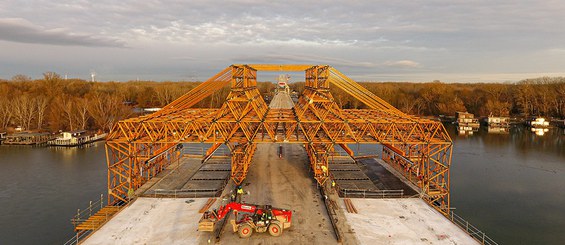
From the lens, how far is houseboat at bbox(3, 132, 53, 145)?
71.1 meters

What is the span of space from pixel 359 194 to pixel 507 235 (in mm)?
13566

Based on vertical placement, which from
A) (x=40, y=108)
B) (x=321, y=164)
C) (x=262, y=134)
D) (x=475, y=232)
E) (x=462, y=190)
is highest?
(x=40, y=108)

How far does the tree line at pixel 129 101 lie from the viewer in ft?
277

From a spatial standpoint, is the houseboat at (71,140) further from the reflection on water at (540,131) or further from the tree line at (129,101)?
the reflection on water at (540,131)

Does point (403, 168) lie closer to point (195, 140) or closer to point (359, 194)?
point (359, 194)

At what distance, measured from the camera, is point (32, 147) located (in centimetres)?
6869

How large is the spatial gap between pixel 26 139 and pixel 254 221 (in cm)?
7277

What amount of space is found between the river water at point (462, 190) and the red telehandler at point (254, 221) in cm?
1633

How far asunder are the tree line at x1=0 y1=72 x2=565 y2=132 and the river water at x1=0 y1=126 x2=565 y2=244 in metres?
18.9

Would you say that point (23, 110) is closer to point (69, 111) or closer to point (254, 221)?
point (69, 111)

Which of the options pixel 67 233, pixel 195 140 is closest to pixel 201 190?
pixel 195 140

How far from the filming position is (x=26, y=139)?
72125 mm

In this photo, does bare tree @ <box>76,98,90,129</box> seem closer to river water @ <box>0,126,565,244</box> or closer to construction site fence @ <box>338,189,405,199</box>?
river water @ <box>0,126,565,244</box>

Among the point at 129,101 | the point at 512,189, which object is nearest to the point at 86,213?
the point at 512,189
